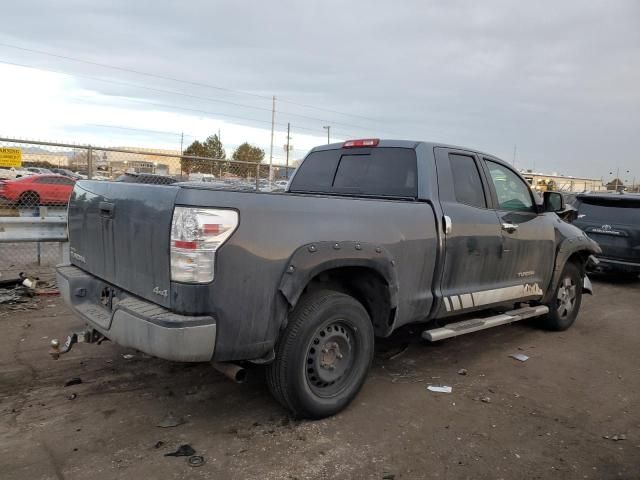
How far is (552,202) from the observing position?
5445 millimetres

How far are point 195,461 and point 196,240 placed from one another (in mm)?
1341

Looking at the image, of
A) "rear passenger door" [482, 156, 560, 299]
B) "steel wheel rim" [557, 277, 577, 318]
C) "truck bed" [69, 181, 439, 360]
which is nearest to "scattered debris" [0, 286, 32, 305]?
"truck bed" [69, 181, 439, 360]

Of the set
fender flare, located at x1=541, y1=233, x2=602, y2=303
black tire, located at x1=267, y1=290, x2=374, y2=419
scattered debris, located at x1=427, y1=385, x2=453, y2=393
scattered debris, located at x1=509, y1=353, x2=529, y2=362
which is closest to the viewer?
Answer: black tire, located at x1=267, y1=290, x2=374, y2=419

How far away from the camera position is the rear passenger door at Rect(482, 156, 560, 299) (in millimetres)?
4965

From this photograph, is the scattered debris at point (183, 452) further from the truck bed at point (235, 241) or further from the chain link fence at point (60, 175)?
the chain link fence at point (60, 175)

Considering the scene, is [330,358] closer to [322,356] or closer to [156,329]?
[322,356]

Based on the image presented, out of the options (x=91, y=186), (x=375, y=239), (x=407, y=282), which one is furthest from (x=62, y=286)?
(x=407, y=282)

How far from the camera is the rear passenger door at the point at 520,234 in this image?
4.96 meters

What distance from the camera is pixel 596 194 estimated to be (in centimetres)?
991

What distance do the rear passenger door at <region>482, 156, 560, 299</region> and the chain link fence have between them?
3137 mm

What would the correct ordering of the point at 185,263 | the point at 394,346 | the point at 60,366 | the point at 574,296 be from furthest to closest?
the point at 574,296 < the point at 394,346 < the point at 60,366 < the point at 185,263

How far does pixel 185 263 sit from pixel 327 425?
1588 mm

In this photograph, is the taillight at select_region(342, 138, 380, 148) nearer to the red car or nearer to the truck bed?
the truck bed

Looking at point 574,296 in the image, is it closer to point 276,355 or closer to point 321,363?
point 321,363
